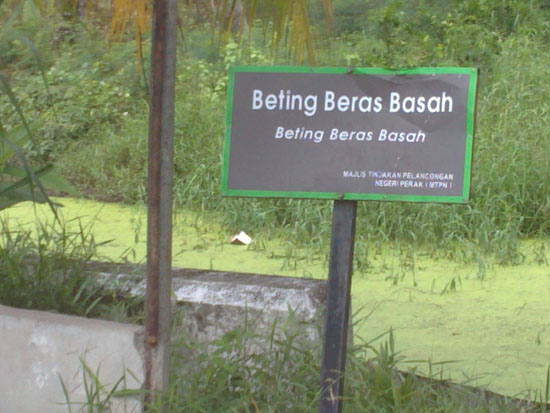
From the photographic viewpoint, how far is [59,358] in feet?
7.55

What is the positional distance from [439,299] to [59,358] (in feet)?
6.45

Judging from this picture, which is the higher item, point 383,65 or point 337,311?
point 383,65

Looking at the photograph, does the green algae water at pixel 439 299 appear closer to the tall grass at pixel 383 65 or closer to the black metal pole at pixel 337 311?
the tall grass at pixel 383 65

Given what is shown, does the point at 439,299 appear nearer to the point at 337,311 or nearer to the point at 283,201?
the point at 283,201

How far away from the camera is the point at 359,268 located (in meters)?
4.27

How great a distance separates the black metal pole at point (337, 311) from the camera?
2.25 m

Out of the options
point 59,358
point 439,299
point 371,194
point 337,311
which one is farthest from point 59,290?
point 439,299

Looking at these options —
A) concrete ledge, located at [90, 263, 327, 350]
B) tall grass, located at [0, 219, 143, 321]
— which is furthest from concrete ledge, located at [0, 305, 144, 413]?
concrete ledge, located at [90, 263, 327, 350]

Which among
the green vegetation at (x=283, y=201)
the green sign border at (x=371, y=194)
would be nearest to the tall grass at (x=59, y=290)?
the green vegetation at (x=283, y=201)

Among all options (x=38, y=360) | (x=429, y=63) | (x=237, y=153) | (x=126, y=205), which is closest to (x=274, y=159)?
(x=237, y=153)

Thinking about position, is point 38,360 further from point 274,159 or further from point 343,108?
point 343,108

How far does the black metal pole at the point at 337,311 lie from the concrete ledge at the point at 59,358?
1.45ft

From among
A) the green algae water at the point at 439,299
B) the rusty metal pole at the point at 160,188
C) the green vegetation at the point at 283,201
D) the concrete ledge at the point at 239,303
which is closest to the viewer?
the rusty metal pole at the point at 160,188

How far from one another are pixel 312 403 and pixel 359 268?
201cm
